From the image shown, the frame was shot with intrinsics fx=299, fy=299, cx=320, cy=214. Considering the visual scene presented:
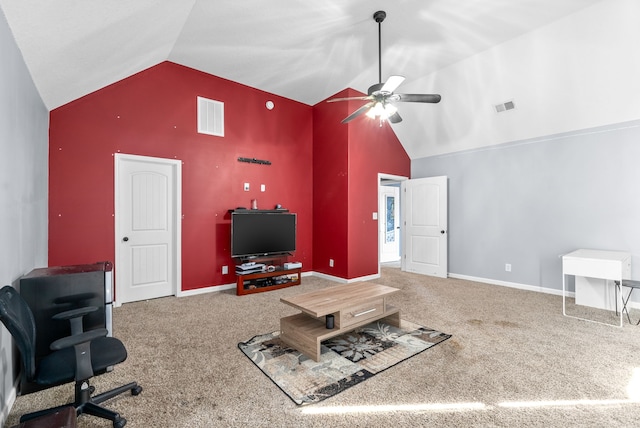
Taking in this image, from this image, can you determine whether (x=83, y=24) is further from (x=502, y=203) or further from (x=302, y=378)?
(x=502, y=203)

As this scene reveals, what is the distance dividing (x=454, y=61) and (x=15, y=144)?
16.4 ft

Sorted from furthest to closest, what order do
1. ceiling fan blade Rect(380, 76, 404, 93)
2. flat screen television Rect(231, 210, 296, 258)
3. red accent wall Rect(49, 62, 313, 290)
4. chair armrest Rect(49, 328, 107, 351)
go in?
flat screen television Rect(231, 210, 296, 258) < red accent wall Rect(49, 62, 313, 290) < ceiling fan blade Rect(380, 76, 404, 93) < chair armrest Rect(49, 328, 107, 351)

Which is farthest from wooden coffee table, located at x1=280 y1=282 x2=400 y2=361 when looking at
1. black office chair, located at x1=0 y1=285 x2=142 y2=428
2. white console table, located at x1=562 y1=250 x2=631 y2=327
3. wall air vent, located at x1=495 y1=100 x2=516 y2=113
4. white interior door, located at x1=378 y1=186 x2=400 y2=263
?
white interior door, located at x1=378 y1=186 x2=400 y2=263

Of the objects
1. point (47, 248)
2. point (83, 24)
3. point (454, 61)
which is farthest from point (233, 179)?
point (454, 61)

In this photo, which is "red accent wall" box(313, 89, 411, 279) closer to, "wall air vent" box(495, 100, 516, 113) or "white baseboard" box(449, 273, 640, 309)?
"white baseboard" box(449, 273, 640, 309)

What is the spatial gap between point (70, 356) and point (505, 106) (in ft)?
18.4

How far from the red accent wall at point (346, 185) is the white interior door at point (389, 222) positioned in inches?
90.9

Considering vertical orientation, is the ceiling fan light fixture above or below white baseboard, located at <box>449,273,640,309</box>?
above

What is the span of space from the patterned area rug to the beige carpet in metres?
0.08

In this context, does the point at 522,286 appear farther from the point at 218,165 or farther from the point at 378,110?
the point at 218,165

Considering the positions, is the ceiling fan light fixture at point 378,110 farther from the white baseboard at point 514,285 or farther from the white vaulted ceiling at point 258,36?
the white baseboard at point 514,285

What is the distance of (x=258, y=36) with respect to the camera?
3.59 meters

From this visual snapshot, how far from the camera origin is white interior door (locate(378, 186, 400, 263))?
8.07 meters

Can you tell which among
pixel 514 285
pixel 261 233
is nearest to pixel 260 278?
pixel 261 233
